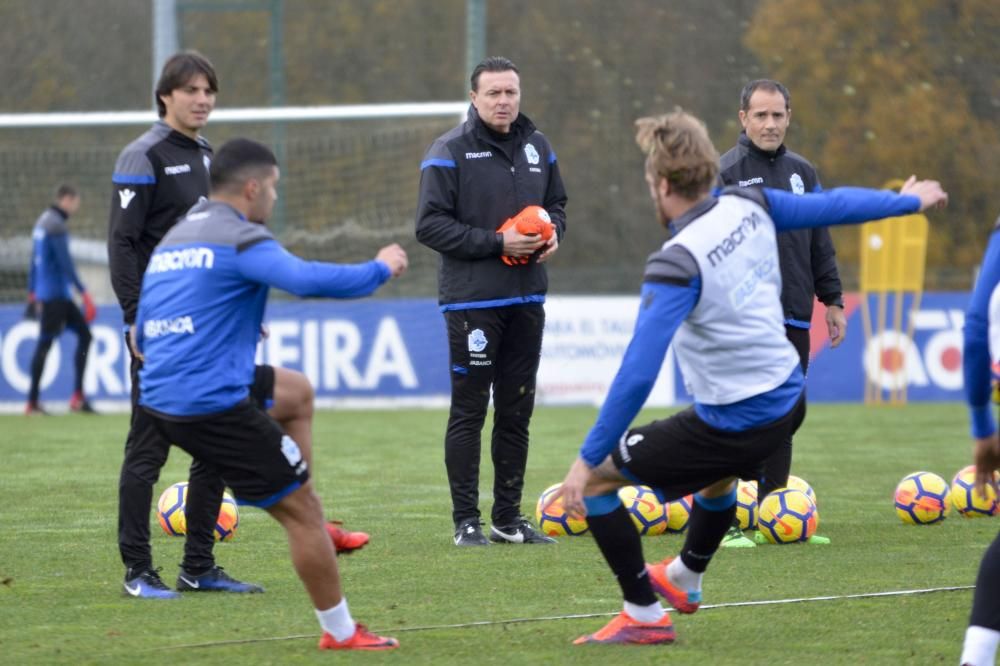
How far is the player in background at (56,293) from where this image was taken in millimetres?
17516

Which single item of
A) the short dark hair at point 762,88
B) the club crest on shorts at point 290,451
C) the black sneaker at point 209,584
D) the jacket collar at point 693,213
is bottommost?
the black sneaker at point 209,584

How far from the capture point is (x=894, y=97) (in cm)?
2945

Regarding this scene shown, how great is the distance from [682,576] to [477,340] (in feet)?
8.06

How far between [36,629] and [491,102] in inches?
139

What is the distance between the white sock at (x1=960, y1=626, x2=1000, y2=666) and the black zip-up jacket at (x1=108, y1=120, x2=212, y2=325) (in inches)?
142

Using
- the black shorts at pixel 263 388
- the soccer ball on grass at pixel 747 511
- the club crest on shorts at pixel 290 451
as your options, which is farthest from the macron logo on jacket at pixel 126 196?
the soccer ball on grass at pixel 747 511

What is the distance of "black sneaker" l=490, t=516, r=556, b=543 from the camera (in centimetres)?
817

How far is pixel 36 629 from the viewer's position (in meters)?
6.03

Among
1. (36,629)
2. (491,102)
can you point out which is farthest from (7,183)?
(36,629)

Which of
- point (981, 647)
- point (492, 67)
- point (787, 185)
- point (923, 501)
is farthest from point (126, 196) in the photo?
point (923, 501)

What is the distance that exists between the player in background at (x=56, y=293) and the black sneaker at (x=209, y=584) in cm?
1128

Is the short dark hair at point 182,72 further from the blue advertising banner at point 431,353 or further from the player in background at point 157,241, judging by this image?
the blue advertising banner at point 431,353

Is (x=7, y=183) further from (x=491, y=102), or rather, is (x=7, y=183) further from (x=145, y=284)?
(x=145, y=284)

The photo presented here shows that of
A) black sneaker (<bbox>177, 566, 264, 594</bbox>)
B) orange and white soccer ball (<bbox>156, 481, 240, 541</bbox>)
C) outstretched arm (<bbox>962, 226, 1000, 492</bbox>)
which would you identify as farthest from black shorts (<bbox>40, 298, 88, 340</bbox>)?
outstretched arm (<bbox>962, 226, 1000, 492</bbox>)
